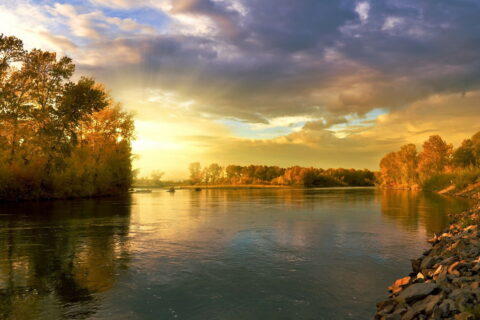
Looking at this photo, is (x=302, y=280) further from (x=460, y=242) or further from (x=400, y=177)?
(x=400, y=177)

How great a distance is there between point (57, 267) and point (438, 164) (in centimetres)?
16609

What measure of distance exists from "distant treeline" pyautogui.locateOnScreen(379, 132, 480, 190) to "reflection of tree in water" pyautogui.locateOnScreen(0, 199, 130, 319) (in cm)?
9329

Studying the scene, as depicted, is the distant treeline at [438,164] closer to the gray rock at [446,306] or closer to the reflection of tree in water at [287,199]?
the reflection of tree in water at [287,199]

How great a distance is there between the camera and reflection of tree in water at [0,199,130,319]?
40.2 feet

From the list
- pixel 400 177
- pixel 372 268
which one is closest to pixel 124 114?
pixel 372 268

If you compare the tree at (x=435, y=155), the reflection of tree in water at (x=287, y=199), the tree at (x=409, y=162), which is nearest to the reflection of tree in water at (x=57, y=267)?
the reflection of tree in water at (x=287, y=199)

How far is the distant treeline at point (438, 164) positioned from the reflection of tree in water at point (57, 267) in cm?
9329

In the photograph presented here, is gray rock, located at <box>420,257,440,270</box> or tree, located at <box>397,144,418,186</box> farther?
tree, located at <box>397,144,418,186</box>

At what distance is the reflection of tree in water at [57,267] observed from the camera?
40.2 ft

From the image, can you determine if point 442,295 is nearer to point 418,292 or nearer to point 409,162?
point 418,292

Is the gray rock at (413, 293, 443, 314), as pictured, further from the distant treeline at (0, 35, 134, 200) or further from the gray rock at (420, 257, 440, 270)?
the distant treeline at (0, 35, 134, 200)

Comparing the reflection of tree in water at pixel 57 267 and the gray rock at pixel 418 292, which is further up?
the gray rock at pixel 418 292

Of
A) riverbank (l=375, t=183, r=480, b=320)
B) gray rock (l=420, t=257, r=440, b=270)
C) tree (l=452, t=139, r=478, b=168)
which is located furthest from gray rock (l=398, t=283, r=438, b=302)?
tree (l=452, t=139, r=478, b=168)

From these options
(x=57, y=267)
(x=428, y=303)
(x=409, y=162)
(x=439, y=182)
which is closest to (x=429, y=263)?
(x=428, y=303)
